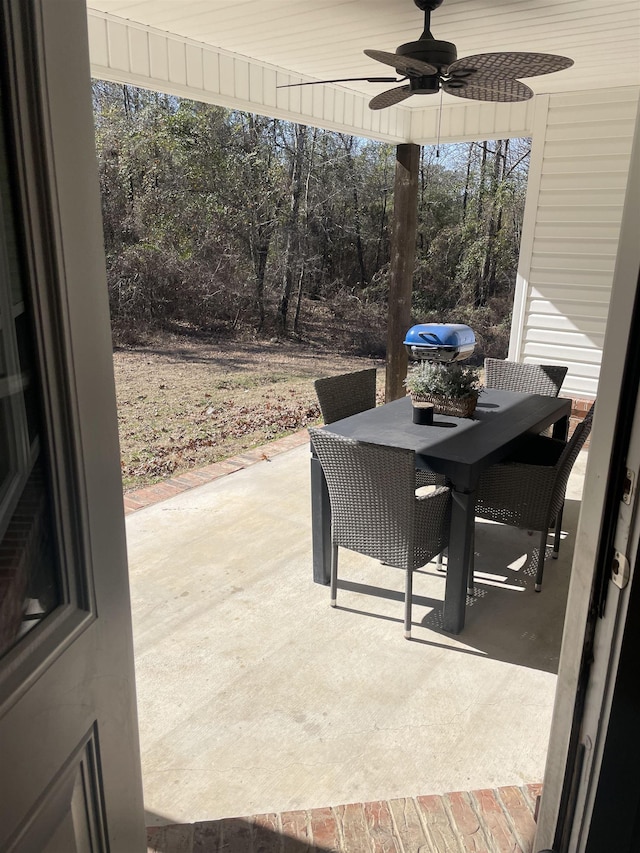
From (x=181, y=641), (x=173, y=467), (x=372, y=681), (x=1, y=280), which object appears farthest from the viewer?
(x=173, y=467)

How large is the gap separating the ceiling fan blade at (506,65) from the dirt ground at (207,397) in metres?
3.52

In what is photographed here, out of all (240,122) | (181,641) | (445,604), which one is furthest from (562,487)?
(240,122)

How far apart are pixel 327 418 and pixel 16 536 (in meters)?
2.92

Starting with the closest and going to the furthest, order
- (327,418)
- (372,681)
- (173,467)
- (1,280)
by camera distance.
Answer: (1,280), (372,681), (327,418), (173,467)

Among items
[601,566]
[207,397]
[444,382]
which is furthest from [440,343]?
[207,397]

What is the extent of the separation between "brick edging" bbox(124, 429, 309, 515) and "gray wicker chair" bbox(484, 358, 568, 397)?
5.50 ft

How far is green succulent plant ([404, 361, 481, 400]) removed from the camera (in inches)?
137

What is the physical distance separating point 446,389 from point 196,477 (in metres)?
1.94

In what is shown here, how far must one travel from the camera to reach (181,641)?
8.99 ft

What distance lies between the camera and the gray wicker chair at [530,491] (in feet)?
10.1

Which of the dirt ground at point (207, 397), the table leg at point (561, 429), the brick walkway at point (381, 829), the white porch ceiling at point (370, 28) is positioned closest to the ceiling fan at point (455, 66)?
the white porch ceiling at point (370, 28)

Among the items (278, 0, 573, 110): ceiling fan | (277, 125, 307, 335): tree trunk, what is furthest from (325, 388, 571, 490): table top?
(277, 125, 307, 335): tree trunk

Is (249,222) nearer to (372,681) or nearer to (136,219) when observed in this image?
(136,219)

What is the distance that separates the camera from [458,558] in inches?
109
